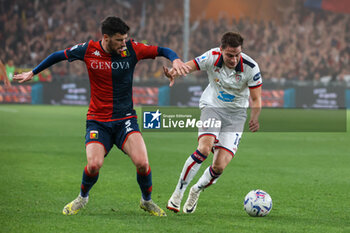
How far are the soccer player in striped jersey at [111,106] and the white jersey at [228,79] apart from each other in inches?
32.4

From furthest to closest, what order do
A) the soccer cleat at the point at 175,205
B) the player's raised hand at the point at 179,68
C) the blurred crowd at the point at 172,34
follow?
the blurred crowd at the point at 172,34, the soccer cleat at the point at 175,205, the player's raised hand at the point at 179,68

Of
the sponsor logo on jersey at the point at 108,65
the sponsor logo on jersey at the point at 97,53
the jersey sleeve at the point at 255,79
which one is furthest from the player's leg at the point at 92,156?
the jersey sleeve at the point at 255,79

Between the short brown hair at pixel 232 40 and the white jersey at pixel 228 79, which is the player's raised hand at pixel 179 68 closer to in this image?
the short brown hair at pixel 232 40

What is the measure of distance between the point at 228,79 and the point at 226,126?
22.5 inches

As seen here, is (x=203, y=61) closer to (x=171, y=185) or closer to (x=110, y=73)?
(x=110, y=73)

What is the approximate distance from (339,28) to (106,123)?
1127 inches

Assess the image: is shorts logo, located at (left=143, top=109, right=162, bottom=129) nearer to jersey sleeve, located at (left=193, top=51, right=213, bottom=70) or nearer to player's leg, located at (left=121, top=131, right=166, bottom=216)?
jersey sleeve, located at (left=193, top=51, right=213, bottom=70)

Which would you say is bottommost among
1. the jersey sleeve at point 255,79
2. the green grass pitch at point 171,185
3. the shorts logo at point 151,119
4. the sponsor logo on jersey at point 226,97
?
the green grass pitch at point 171,185

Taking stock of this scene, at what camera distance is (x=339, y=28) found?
3344 cm

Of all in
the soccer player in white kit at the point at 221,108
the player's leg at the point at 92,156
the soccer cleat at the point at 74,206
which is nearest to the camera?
the player's leg at the point at 92,156

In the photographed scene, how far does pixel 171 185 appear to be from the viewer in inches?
356

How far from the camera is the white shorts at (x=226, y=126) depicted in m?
7.40

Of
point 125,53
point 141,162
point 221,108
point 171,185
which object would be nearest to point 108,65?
point 125,53

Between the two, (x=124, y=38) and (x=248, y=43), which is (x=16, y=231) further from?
(x=248, y=43)
